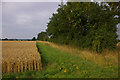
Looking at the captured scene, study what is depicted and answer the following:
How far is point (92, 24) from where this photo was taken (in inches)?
433

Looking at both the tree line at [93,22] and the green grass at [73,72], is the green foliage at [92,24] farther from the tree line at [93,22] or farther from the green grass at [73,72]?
the green grass at [73,72]

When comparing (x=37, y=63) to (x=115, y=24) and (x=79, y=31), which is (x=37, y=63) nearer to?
(x=79, y=31)

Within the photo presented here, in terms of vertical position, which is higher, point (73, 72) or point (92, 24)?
point (92, 24)

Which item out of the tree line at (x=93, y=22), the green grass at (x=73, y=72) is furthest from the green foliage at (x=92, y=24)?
the green grass at (x=73, y=72)

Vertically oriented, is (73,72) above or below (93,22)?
below

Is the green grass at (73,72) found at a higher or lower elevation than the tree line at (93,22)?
lower

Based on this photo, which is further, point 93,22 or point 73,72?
point 93,22

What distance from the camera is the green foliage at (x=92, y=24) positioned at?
335 inches

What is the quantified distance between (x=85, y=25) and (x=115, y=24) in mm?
3385

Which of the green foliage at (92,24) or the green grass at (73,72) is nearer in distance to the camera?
the green grass at (73,72)

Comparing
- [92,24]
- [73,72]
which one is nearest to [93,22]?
[92,24]

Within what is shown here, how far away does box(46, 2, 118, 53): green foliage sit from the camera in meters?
8.51

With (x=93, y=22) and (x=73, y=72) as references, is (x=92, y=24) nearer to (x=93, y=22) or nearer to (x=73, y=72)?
(x=93, y=22)

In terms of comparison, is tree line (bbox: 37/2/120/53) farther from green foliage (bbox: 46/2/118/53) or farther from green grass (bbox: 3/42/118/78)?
green grass (bbox: 3/42/118/78)
